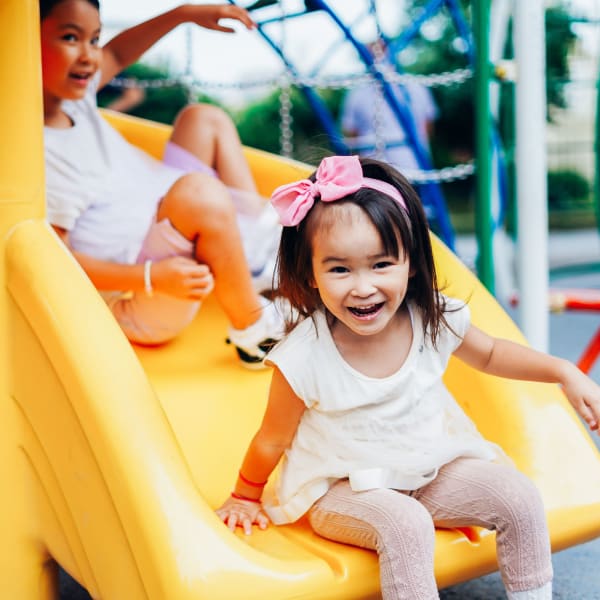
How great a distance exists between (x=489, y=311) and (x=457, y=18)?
1.54m

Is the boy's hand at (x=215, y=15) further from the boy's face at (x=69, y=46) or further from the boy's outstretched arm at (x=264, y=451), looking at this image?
the boy's outstretched arm at (x=264, y=451)

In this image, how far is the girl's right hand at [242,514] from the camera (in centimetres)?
Answer: 126

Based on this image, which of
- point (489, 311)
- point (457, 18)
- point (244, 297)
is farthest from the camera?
point (457, 18)

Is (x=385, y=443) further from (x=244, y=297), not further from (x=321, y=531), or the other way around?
(x=244, y=297)

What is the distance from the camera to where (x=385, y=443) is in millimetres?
1229

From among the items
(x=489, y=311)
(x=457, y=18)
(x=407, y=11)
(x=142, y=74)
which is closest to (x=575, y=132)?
(x=407, y=11)

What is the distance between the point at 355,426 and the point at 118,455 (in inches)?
12.0

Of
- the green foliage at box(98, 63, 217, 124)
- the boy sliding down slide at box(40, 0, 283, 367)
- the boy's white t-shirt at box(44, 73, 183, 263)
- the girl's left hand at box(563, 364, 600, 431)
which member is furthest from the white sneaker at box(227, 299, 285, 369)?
the green foliage at box(98, 63, 217, 124)

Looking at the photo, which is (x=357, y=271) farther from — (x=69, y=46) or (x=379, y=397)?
(x=69, y=46)

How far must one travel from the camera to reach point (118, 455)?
112 centimetres

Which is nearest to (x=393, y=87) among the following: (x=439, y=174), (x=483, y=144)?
(x=439, y=174)

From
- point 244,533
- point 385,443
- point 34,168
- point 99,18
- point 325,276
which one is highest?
point 99,18

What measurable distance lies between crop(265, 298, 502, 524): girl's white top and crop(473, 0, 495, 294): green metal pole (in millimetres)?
964

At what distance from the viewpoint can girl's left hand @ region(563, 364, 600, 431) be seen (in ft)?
3.90
